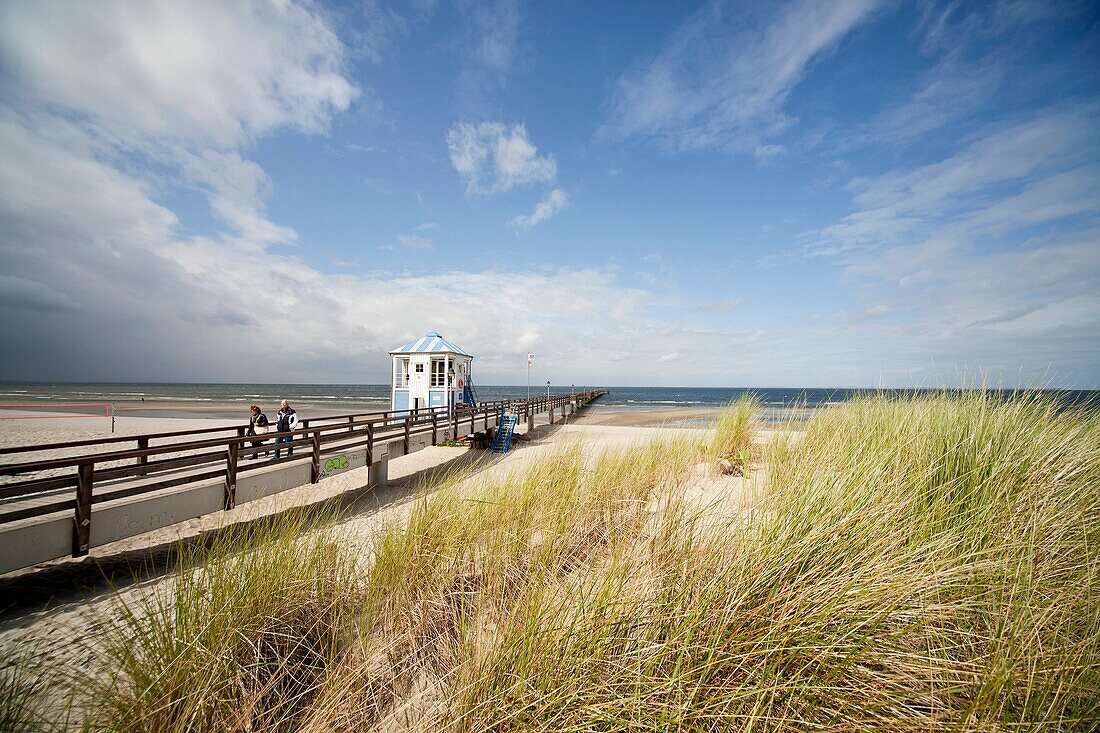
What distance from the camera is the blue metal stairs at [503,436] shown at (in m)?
15.8

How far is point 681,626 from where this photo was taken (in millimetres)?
2061

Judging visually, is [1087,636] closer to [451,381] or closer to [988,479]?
[988,479]

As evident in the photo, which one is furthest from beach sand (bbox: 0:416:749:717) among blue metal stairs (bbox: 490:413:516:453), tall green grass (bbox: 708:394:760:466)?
blue metal stairs (bbox: 490:413:516:453)

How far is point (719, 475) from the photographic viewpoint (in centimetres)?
733

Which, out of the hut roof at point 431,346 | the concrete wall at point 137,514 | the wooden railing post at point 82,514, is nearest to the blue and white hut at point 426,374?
the hut roof at point 431,346

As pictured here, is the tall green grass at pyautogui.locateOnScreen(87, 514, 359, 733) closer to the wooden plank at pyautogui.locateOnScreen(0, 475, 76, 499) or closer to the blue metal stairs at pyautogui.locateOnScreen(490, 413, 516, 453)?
the wooden plank at pyautogui.locateOnScreen(0, 475, 76, 499)

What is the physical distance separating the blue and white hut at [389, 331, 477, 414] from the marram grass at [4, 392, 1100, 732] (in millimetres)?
15413

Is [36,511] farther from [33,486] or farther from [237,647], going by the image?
[237,647]

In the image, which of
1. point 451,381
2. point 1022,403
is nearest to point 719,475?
point 1022,403

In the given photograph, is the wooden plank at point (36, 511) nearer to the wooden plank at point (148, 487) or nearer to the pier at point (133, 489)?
Answer: the pier at point (133, 489)

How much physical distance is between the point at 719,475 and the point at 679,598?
5.66 m

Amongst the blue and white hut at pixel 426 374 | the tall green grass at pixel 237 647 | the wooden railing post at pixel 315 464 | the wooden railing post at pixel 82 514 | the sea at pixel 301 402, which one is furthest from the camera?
the blue and white hut at pixel 426 374

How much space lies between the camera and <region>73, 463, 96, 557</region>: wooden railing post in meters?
4.48

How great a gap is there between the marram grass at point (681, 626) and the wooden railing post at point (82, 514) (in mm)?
2289
